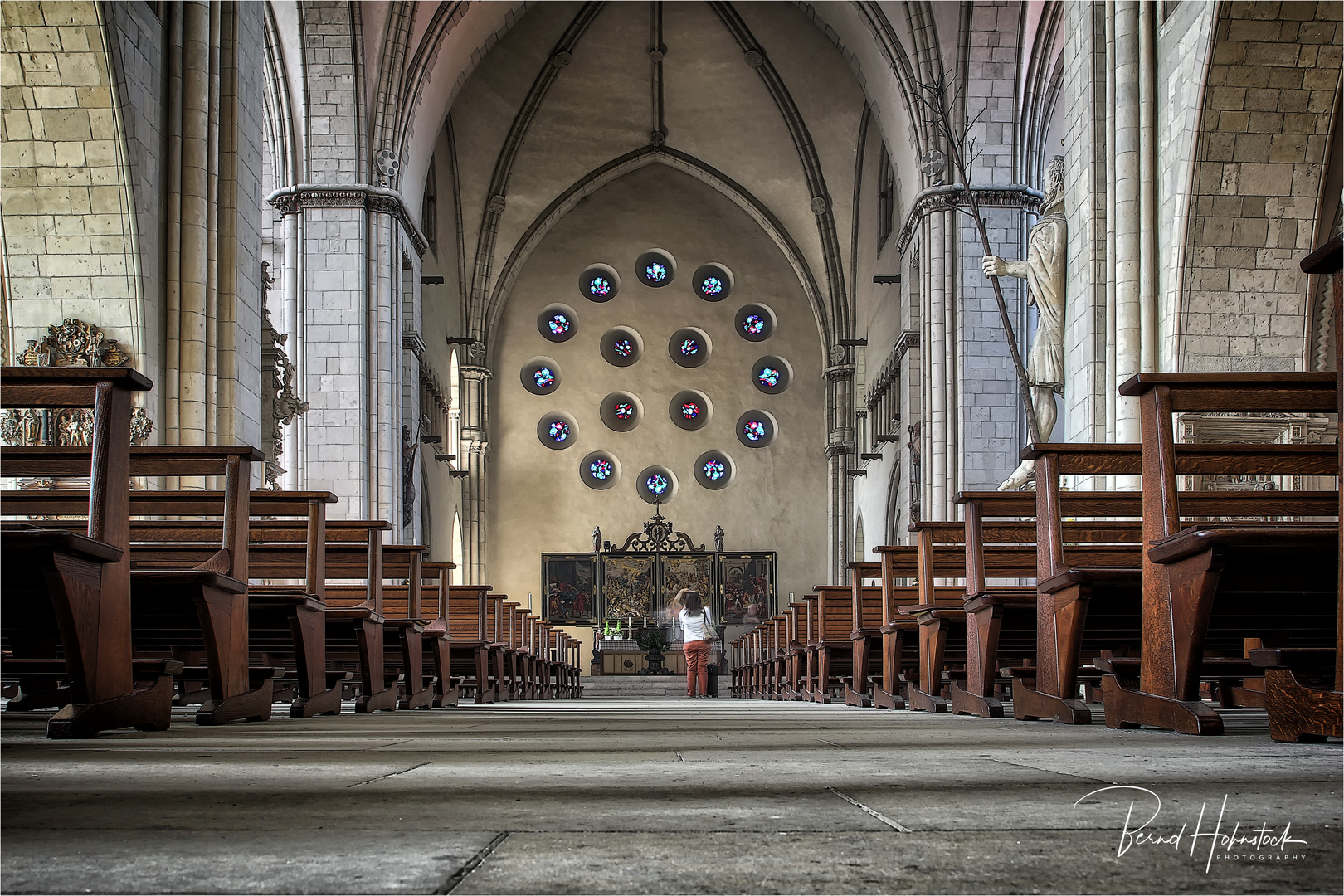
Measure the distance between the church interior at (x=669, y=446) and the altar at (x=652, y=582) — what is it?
0.12 m

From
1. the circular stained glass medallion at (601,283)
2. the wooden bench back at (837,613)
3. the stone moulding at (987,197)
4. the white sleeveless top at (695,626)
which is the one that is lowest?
the white sleeveless top at (695,626)

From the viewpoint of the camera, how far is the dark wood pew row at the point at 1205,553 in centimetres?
339

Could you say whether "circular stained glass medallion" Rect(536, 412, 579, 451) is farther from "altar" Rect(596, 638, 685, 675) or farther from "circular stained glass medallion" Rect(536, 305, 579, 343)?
"altar" Rect(596, 638, 685, 675)

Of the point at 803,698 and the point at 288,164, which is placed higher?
the point at 288,164

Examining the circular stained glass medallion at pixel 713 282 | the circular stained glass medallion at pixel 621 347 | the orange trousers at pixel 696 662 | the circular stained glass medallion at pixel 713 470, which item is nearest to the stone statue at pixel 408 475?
the orange trousers at pixel 696 662

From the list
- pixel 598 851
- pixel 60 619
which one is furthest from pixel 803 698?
pixel 598 851

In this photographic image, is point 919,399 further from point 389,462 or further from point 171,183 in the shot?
point 171,183

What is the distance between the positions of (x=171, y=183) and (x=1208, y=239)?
6870mm

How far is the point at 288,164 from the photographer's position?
1566 cm

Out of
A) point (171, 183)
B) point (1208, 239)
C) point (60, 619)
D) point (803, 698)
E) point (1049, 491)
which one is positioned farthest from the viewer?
point (803, 698)

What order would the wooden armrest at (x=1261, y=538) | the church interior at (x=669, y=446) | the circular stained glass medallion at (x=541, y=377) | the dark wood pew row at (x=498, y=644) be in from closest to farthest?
the church interior at (x=669, y=446)
the wooden armrest at (x=1261, y=538)
the dark wood pew row at (x=498, y=644)
the circular stained glass medallion at (x=541, y=377)

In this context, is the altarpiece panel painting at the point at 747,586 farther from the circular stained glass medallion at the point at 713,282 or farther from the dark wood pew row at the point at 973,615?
the dark wood pew row at the point at 973,615

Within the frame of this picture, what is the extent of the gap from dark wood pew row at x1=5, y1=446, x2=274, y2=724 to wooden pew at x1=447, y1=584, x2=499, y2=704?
4113 millimetres

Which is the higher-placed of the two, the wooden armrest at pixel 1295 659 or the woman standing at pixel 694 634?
the wooden armrest at pixel 1295 659
